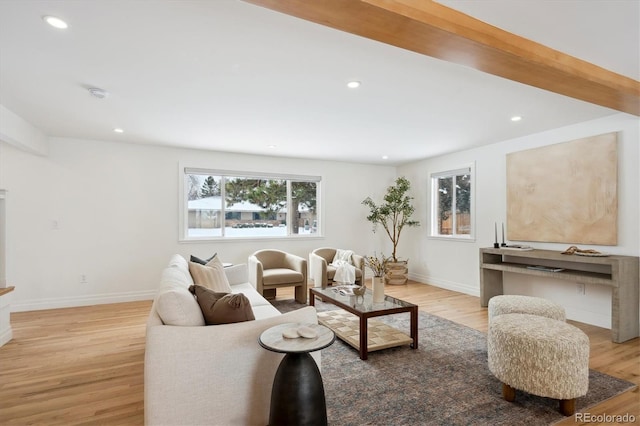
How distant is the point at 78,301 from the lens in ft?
15.4

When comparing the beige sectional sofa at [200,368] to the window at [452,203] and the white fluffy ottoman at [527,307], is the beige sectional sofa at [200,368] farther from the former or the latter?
the window at [452,203]

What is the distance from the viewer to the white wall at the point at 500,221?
11.8 feet

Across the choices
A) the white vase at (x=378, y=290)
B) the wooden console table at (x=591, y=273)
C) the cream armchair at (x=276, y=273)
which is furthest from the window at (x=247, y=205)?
the wooden console table at (x=591, y=273)

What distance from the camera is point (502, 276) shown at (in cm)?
483

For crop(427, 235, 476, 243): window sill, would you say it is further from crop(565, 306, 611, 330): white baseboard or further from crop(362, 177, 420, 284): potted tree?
crop(565, 306, 611, 330): white baseboard

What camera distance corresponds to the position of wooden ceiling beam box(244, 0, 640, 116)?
5.02 ft

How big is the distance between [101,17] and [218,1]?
2.45 ft

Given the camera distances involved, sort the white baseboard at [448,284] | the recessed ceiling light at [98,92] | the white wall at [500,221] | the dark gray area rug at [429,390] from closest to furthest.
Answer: the dark gray area rug at [429,390] → the recessed ceiling light at [98,92] → the white wall at [500,221] → the white baseboard at [448,284]

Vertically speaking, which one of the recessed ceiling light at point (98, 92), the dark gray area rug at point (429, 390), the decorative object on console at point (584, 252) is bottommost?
the dark gray area rug at point (429, 390)

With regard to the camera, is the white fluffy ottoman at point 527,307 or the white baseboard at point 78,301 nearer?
the white fluffy ottoman at point 527,307

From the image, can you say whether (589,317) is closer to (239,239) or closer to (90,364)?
(239,239)

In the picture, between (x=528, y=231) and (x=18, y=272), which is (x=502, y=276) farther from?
(x=18, y=272)

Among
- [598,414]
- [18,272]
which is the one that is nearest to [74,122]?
[18,272]

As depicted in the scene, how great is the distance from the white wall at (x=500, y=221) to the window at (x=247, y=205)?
213cm
